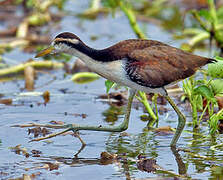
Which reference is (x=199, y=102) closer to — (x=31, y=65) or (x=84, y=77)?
(x=84, y=77)

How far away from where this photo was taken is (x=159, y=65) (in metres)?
6.28

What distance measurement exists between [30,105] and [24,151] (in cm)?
195

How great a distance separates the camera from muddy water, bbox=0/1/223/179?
5613 mm

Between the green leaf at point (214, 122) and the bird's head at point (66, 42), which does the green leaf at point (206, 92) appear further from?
the bird's head at point (66, 42)

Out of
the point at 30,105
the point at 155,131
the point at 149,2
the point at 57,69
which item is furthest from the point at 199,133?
the point at 149,2

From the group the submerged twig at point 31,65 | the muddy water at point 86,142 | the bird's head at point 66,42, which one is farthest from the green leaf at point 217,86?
the submerged twig at point 31,65

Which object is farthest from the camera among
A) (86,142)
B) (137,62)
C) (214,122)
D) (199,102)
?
(199,102)

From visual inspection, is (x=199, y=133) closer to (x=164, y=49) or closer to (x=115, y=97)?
(x=164, y=49)

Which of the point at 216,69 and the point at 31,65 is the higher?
the point at 31,65

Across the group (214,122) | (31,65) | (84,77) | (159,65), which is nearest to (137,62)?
(159,65)

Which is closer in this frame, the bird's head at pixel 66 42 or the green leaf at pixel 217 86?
the bird's head at pixel 66 42

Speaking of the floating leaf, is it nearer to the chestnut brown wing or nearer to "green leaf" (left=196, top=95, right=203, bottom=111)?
"green leaf" (left=196, top=95, right=203, bottom=111)

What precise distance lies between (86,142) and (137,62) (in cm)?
104

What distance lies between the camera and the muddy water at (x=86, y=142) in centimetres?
561
